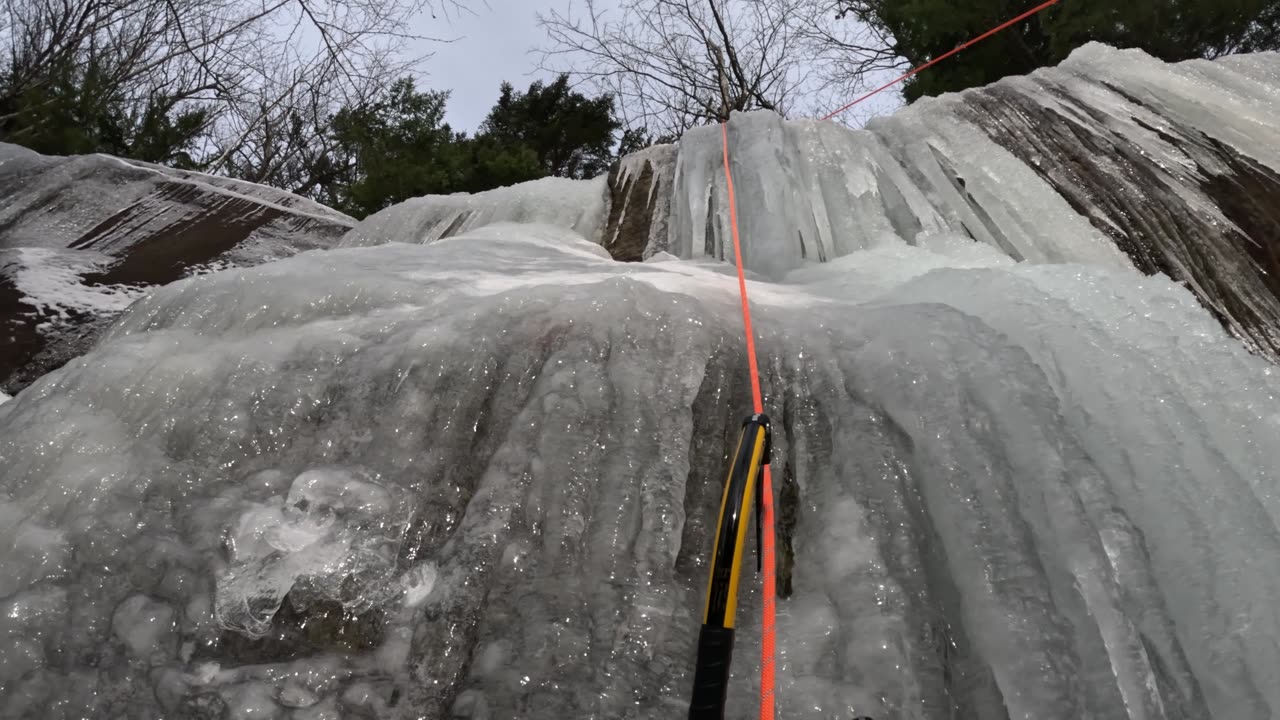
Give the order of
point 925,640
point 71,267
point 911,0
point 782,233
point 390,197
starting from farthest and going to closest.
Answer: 1. point 390,197
2. point 911,0
3. point 71,267
4. point 782,233
5. point 925,640

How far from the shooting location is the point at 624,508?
123 cm

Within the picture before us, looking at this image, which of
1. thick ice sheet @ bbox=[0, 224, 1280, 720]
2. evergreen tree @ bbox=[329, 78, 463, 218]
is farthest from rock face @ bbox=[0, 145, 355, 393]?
evergreen tree @ bbox=[329, 78, 463, 218]

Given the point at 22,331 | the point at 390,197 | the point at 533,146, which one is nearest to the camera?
the point at 22,331

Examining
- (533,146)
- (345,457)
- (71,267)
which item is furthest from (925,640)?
(533,146)

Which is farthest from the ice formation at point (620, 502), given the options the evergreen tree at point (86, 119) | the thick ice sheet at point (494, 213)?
the evergreen tree at point (86, 119)

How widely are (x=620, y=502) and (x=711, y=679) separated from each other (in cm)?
52

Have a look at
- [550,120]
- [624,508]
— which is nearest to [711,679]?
[624,508]

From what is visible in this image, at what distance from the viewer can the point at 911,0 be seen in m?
6.14

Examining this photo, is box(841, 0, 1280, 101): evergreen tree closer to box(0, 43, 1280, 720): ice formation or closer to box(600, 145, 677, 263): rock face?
box(600, 145, 677, 263): rock face

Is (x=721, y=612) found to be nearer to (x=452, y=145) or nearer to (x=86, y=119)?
(x=452, y=145)

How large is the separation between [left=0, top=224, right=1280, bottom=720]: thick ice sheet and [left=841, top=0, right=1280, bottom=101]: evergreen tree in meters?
4.92

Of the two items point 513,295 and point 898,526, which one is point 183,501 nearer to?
point 513,295

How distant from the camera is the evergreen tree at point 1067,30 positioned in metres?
5.67

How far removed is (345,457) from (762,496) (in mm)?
760
